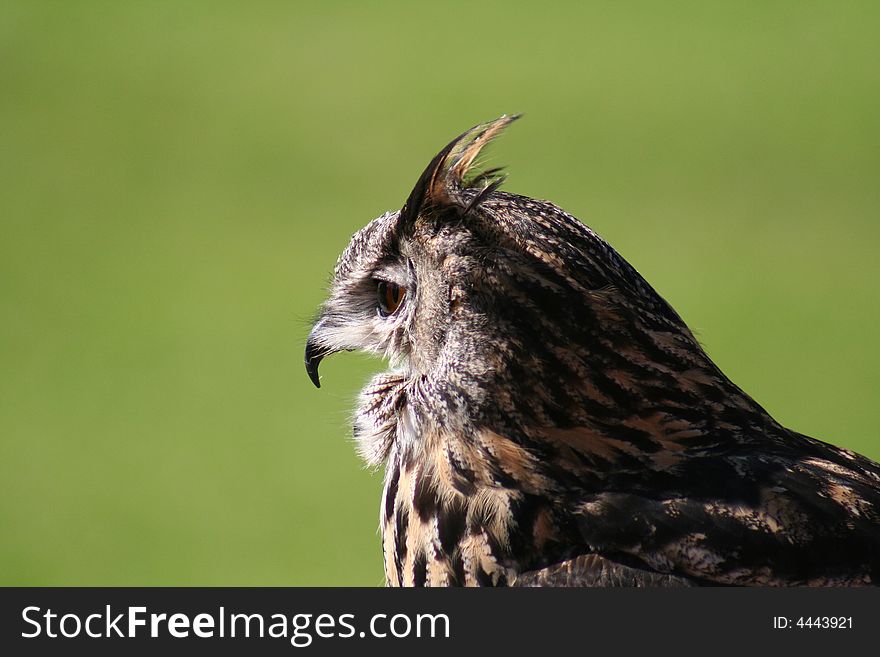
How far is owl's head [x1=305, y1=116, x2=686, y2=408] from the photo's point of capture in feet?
8.30

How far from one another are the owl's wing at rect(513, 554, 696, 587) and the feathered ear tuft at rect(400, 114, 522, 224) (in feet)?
2.93

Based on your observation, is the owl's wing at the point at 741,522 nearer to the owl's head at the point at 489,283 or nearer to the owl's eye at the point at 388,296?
the owl's head at the point at 489,283

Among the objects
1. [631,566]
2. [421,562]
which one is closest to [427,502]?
[421,562]

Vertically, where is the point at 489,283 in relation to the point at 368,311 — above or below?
below

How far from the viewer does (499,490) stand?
2.52 meters

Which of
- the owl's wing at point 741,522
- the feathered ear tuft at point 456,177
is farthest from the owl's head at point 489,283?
the owl's wing at point 741,522

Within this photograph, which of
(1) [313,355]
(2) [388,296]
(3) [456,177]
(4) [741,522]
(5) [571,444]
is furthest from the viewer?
(1) [313,355]

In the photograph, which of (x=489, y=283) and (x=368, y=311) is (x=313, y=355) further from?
(x=489, y=283)

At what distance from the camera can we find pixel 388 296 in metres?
2.99

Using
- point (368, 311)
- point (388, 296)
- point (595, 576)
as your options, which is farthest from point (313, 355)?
point (595, 576)

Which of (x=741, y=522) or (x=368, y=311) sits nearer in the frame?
(x=741, y=522)

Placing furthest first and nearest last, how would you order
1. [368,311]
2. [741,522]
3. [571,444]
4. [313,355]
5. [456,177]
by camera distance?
[313,355], [368,311], [456,177], [571,444], [741,522]

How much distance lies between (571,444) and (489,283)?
43 centimetres

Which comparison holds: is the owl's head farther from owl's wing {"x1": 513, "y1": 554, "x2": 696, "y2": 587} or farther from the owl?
owl's wing {"x1": 513, "y1": 554, "x2": 696, "y2": 587}
